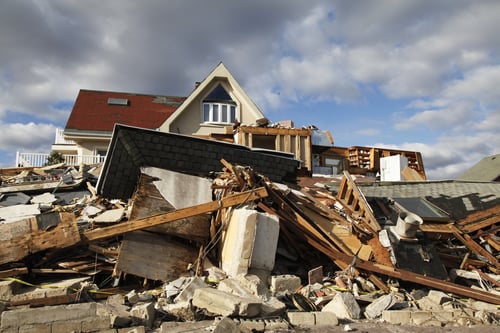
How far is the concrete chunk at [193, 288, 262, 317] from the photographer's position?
14.3 ft

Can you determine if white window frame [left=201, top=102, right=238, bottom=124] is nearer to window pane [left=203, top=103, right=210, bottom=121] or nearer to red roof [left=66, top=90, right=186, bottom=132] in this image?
window pane [left=203, top=103, right=210, bottom=121]

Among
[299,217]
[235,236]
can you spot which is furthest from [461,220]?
[235,236]

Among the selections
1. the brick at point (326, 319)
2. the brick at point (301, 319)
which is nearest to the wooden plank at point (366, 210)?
the brick at point (326, 319)

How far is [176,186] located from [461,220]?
20.3ft

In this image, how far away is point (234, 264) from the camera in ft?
18.5

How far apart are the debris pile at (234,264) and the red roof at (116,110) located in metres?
11.8

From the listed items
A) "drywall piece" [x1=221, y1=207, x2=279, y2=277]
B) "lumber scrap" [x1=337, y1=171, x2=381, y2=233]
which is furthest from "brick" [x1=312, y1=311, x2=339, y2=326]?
"lumber scrap" [x1=337, y1=171, x2=381, y2=233]

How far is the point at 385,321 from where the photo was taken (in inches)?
200

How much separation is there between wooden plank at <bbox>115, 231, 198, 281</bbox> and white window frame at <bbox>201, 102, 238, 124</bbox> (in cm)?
1319

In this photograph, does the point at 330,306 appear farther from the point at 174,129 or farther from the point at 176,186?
the point at 174,129

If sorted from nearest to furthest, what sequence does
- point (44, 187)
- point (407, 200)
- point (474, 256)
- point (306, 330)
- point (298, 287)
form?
point (306, 330) < point (298, 287) < point (474, 256) < point (407, 200) < point (44, 187)

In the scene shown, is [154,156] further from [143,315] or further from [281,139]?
[281,139]

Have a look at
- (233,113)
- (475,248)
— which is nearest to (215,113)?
(233,113)

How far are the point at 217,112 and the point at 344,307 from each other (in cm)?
1512
